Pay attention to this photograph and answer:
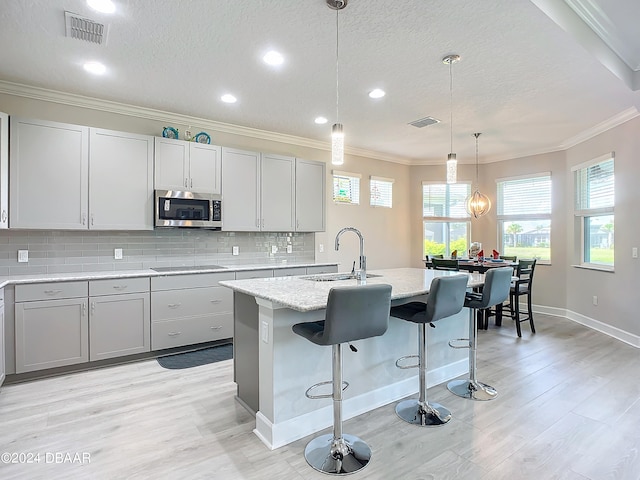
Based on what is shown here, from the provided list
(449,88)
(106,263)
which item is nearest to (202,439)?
(106,263)

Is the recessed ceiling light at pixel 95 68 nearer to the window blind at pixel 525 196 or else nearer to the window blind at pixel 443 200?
the window blind at pixel 443 200

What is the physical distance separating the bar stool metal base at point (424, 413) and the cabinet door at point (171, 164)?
10.4 ft

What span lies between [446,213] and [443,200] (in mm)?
249

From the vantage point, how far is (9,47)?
9.06ft

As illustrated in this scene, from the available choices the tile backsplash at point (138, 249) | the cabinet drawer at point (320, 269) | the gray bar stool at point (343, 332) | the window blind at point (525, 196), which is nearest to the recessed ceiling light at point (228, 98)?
the tile backsplash at point (138, 249)

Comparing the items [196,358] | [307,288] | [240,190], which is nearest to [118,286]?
[196,358]

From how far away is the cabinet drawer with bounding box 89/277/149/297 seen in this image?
3.42 metres

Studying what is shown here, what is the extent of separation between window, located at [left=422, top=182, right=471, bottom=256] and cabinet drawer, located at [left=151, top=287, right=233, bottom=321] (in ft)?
13.4

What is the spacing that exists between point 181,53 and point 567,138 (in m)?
5.32

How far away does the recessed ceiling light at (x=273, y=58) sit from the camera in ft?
9.44

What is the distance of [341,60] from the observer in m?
2.98

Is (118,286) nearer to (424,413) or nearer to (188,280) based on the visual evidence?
(188,280)

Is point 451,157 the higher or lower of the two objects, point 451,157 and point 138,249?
the higher

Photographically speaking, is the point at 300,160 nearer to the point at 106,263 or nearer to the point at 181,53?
the point at 181,53
